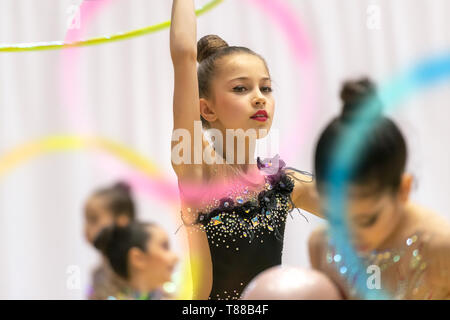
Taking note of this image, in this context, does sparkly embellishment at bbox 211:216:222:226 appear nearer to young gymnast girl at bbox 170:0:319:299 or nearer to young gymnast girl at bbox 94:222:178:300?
young gymnast girl at bbox 170:0:319:299

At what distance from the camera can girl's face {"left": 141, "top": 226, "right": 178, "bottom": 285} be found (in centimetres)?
113

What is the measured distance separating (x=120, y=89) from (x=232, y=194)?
1.12 metres

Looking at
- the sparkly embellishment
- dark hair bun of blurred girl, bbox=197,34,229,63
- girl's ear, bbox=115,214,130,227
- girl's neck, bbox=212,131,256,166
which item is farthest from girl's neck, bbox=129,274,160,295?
dark hair bun of blurred girl, bbox=197,34,229,63

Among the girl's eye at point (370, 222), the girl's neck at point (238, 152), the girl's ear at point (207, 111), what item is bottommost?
the girl's eye at point (370, 222)

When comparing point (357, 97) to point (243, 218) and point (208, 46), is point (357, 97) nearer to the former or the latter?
point (243, 218)

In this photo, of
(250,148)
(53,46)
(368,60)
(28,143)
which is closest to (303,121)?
(368,60)

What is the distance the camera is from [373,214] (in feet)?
2.35

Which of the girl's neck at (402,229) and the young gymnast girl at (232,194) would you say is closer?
the girl's neck at (402,229)

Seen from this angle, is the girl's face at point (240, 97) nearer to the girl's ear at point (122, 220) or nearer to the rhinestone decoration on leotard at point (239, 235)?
the rhinestone decoration on leotard at point (239, 235)

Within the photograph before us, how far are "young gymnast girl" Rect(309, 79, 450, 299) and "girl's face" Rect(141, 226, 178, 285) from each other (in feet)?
1.38

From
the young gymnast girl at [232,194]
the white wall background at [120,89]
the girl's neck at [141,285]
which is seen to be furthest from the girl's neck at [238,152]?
the white wall background at [120,89]

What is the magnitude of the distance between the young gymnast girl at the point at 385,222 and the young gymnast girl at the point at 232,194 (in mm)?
476

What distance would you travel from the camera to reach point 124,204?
1.26 meters

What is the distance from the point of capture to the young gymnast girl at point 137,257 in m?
1.08
